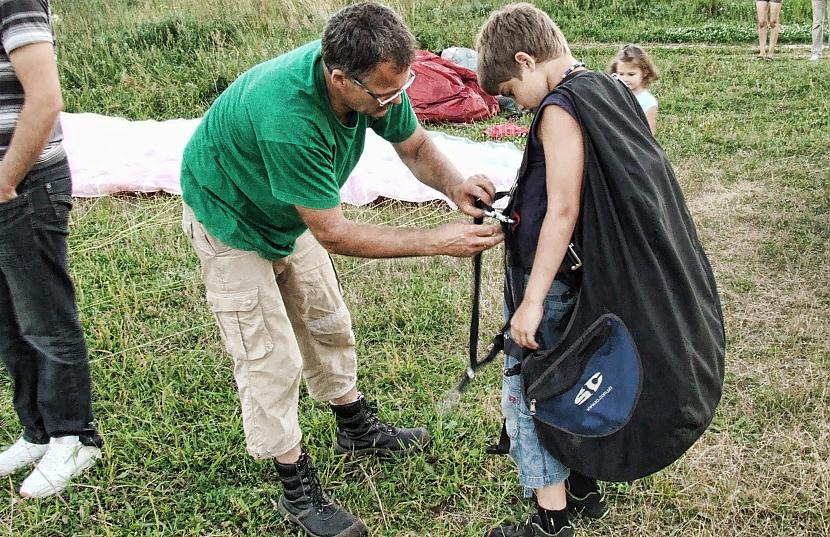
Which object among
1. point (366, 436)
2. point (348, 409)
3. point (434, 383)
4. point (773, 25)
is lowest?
point (773, 25)

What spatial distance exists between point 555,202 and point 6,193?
177cm

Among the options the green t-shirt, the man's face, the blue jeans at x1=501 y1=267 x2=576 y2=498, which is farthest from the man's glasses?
the blue jeans at x1=501 y1=267 x2=576 y2=498

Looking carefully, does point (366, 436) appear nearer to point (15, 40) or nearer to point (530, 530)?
point (530, 530)

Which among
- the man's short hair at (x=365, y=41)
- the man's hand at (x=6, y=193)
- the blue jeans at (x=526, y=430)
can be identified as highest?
the man's short hair at (x=365, y=41)

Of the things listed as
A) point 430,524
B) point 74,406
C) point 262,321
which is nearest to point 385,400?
point 430,524

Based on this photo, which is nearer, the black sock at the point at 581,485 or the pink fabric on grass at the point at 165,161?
the black sock at the point at 581,485

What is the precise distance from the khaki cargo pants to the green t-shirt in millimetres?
88

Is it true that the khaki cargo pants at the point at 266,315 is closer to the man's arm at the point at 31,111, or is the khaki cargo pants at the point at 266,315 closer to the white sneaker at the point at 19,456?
the man's arm at the point at 31,111

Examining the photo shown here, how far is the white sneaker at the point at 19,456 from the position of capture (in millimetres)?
3102

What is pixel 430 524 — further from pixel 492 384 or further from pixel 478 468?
pixel 492 384

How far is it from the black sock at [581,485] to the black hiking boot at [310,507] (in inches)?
29.9

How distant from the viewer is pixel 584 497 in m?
2.78

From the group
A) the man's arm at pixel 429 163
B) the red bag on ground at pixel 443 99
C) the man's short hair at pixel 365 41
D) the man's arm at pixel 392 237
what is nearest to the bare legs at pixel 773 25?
Result: the red bag on ground at pixel 443 99

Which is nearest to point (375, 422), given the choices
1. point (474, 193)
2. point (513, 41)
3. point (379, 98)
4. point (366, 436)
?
point (366, 436)
